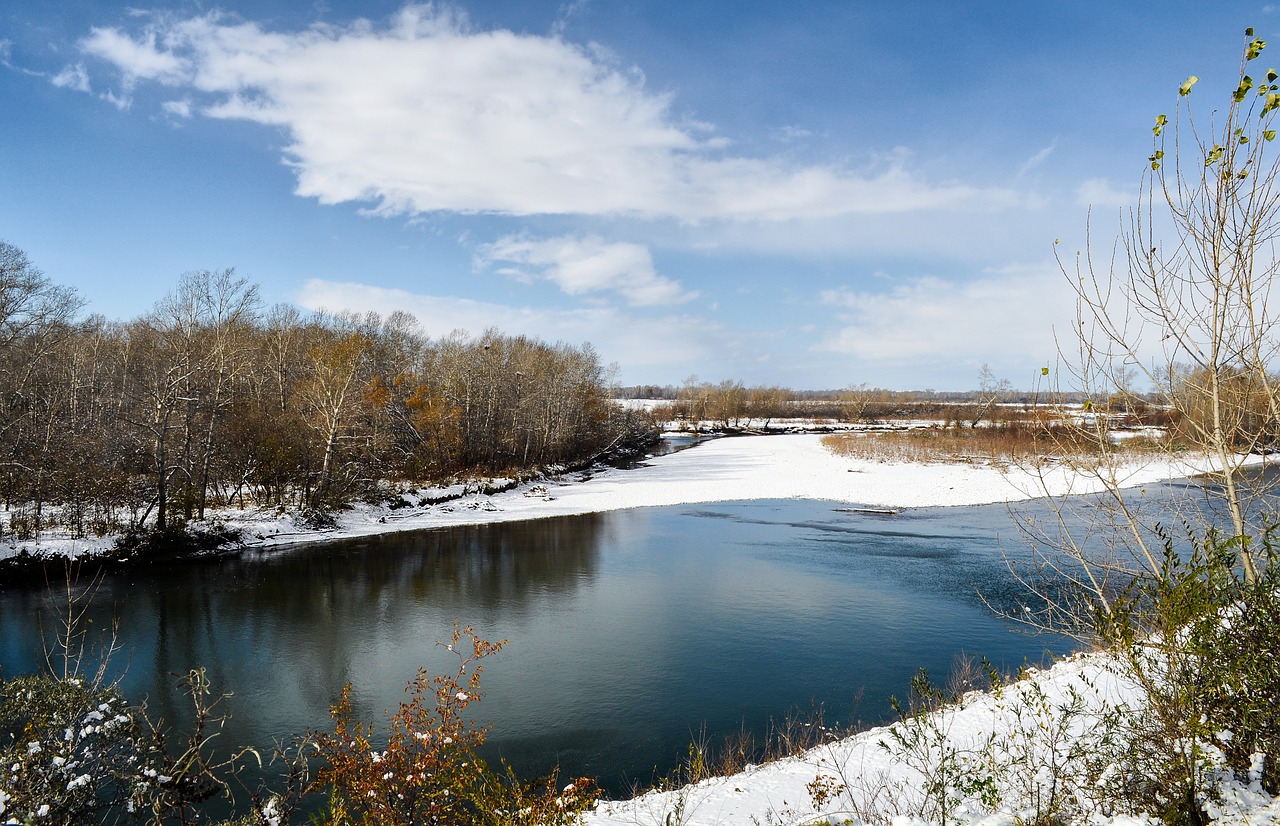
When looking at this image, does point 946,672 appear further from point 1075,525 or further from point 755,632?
point 1075,525

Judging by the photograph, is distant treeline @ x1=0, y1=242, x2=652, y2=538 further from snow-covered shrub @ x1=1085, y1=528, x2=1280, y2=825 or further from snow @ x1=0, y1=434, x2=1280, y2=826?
snow-covered shrub @ x1=1085, y1=528, x2=1280, y2=825

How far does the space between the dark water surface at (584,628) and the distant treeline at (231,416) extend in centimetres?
494

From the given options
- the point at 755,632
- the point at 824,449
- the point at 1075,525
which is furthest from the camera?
the point at 824,449

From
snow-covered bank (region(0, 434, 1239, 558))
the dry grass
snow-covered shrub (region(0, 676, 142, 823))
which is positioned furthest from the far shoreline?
snow-covered shrub (region(0, 676, 142, 823))

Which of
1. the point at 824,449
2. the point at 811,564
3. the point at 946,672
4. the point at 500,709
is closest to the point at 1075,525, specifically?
the point at 811,564

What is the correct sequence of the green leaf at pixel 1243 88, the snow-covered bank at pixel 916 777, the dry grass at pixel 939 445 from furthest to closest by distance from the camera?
1. the dry grass at pixel 939 445
2. the snow-covered bank at pixel 916 777
3. the green leaf at pixel 1243 88

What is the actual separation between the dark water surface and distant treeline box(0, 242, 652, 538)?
4941 millimetres

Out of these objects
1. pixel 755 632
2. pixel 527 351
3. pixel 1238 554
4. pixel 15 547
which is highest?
pixel 527 351

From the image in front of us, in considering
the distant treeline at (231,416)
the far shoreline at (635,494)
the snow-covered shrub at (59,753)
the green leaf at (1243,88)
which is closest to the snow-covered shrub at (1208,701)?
the green leaf at (1243,88)

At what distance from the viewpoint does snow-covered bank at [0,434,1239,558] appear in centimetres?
2731

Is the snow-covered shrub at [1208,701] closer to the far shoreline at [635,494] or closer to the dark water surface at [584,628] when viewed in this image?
the dark water surface at [584,628]

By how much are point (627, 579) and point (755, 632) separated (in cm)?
606

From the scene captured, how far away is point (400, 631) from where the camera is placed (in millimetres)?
15883

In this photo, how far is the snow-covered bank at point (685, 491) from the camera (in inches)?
1075
